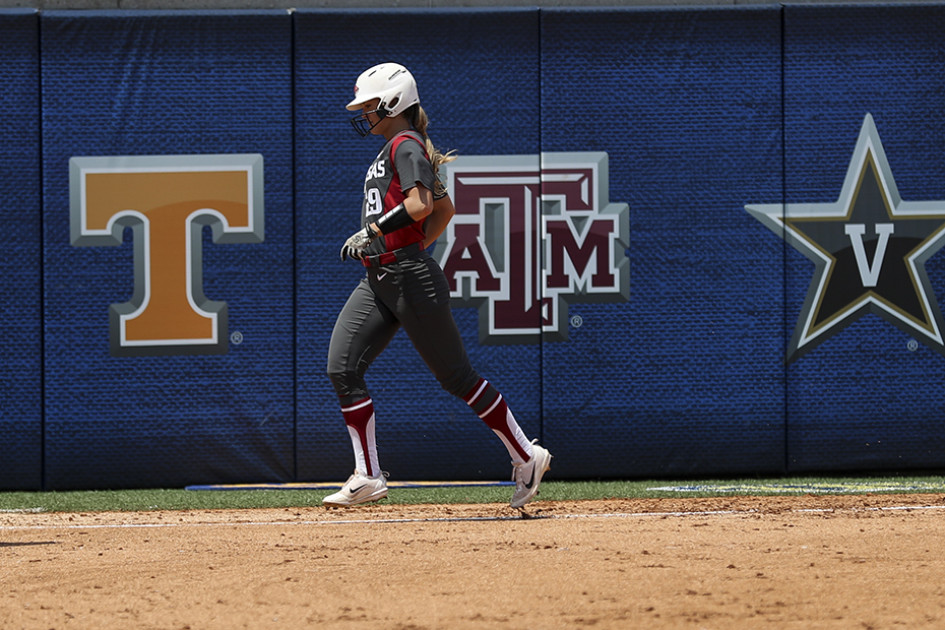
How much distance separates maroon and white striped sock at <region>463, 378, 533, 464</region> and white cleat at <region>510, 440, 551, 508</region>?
0.04 m

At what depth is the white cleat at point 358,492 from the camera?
6008 millimetres

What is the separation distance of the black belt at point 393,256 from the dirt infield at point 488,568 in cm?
118

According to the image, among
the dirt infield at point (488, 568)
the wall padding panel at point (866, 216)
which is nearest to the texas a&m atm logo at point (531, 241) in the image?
the wall padding panel at point (866, 216)

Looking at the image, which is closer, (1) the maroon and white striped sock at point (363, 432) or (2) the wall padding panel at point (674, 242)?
(1) the maroon and white striped sock at point (363, 432)

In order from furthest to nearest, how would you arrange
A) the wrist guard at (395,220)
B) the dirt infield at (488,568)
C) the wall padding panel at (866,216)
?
1. the wall padding panel at (866,216)
2. the wrist guard at (395,220)
3. the dirt infield at (488,568)

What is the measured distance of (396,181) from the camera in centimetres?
605

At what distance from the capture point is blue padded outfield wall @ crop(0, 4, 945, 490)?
7926mm

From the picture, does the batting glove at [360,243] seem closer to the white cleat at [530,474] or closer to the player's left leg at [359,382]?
the player's left leg at [359,382]

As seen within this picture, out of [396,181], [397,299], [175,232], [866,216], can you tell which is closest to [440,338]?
[397,299]

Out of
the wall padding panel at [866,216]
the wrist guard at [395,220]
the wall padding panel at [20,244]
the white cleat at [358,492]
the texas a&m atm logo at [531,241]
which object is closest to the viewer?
the wrist guard at [395,220]

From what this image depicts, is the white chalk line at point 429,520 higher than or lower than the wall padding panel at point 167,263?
lower

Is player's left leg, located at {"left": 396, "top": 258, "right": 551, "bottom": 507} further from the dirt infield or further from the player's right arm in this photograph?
the dirt infield

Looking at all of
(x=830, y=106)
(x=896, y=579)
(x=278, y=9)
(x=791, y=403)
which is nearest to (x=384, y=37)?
(x=278, y=9)

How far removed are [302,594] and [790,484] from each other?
424 cm
